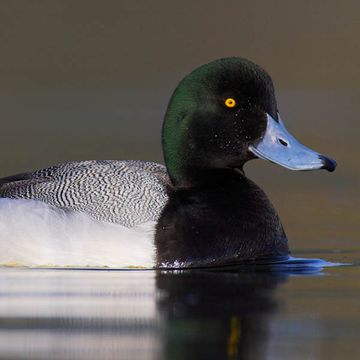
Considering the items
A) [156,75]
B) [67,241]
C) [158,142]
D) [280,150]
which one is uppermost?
[156,75]

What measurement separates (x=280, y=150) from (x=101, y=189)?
3.82 ft

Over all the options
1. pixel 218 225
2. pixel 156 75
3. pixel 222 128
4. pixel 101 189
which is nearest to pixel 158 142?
pixel 156 75

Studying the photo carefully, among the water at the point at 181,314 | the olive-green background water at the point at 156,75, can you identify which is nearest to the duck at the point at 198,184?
the water at the point at 181,314

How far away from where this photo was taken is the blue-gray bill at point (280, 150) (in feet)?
31.3

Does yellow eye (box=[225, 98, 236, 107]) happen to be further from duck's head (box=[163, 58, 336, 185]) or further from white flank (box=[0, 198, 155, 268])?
white flank (box=[0, 198, 155, 268])

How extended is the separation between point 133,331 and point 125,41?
1405cm

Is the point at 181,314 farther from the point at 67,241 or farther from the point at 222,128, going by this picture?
the point at 222,128

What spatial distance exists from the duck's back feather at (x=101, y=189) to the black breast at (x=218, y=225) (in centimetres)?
12

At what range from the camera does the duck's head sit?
31.1 ft

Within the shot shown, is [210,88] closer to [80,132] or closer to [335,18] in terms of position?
[80,132]

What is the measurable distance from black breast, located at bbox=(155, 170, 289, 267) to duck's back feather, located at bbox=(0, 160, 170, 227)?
0.12 metres

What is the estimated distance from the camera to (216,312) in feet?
25.0

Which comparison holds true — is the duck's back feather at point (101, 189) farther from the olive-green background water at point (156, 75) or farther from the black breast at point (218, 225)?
the olive-green background water at point (156, 75)

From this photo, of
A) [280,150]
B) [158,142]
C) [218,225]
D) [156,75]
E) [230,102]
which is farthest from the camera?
[156,75]
